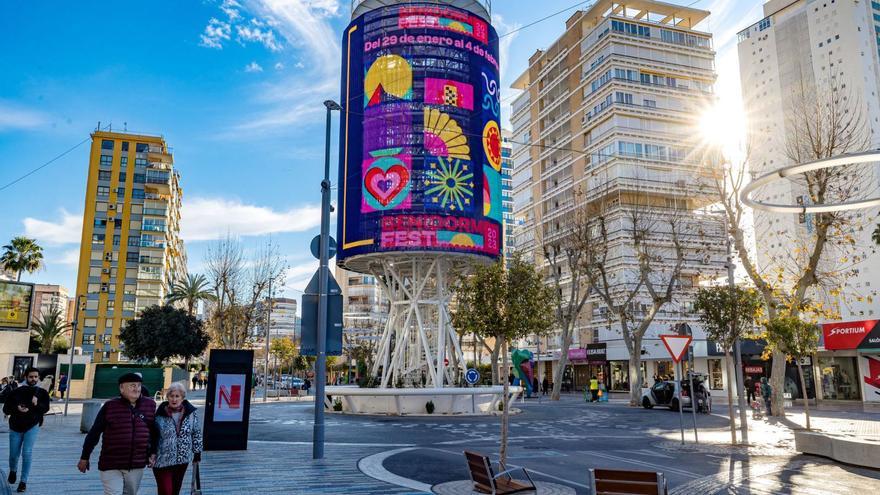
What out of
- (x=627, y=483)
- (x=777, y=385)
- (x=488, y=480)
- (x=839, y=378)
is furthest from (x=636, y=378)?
(x=627, y=483)

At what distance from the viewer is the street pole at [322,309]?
13.3 m

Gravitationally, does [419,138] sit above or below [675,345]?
above

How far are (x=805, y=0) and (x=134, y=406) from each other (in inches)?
5284

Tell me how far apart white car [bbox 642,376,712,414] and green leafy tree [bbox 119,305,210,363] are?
39561 mm

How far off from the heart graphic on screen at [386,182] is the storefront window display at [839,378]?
25672 mm

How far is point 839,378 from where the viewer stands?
3534cm

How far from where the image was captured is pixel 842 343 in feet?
111

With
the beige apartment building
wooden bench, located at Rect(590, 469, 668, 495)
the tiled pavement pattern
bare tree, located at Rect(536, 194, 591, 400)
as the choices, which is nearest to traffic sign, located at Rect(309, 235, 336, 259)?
the tiled pavement pattern

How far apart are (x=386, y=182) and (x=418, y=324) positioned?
7.31m

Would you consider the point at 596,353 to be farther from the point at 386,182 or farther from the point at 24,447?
the point at 24,447

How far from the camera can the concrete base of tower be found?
93.1 feet

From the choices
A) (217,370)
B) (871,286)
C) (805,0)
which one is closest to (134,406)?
(217,370)

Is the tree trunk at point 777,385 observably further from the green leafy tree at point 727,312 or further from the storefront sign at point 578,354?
the storefront sign at point 578,354

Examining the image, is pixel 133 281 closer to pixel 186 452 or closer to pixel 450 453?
pixel 450 453
